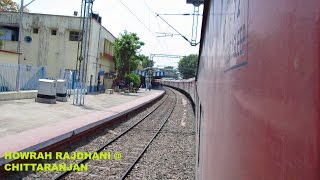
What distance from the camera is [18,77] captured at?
2022 centimetres

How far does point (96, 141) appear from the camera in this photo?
12.5m

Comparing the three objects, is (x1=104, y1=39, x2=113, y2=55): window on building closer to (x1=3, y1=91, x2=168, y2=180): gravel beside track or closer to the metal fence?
the metal fence

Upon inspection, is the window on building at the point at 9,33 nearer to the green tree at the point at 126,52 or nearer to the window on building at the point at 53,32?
the window on building at the point at 53,32

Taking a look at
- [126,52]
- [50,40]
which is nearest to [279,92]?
[50,40]

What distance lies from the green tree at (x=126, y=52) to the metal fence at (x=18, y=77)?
21.0m

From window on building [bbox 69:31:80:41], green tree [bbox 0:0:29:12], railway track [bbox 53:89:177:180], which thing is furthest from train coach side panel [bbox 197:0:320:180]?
green tree [bbox 0:0:29:12]

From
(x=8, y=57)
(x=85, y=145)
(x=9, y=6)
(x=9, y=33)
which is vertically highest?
(x=9, y=6)

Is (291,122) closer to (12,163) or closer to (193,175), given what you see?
(12,163)

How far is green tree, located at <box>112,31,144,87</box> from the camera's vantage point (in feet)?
145

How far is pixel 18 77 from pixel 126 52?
24915 mm

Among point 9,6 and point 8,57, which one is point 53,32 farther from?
point 9,6

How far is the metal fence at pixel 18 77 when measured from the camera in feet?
62.8

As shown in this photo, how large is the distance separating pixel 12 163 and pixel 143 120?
1253 cm

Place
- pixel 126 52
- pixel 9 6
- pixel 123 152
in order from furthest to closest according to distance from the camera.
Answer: pixel 9 6 → pixel 126 52 → pixel 123 152
